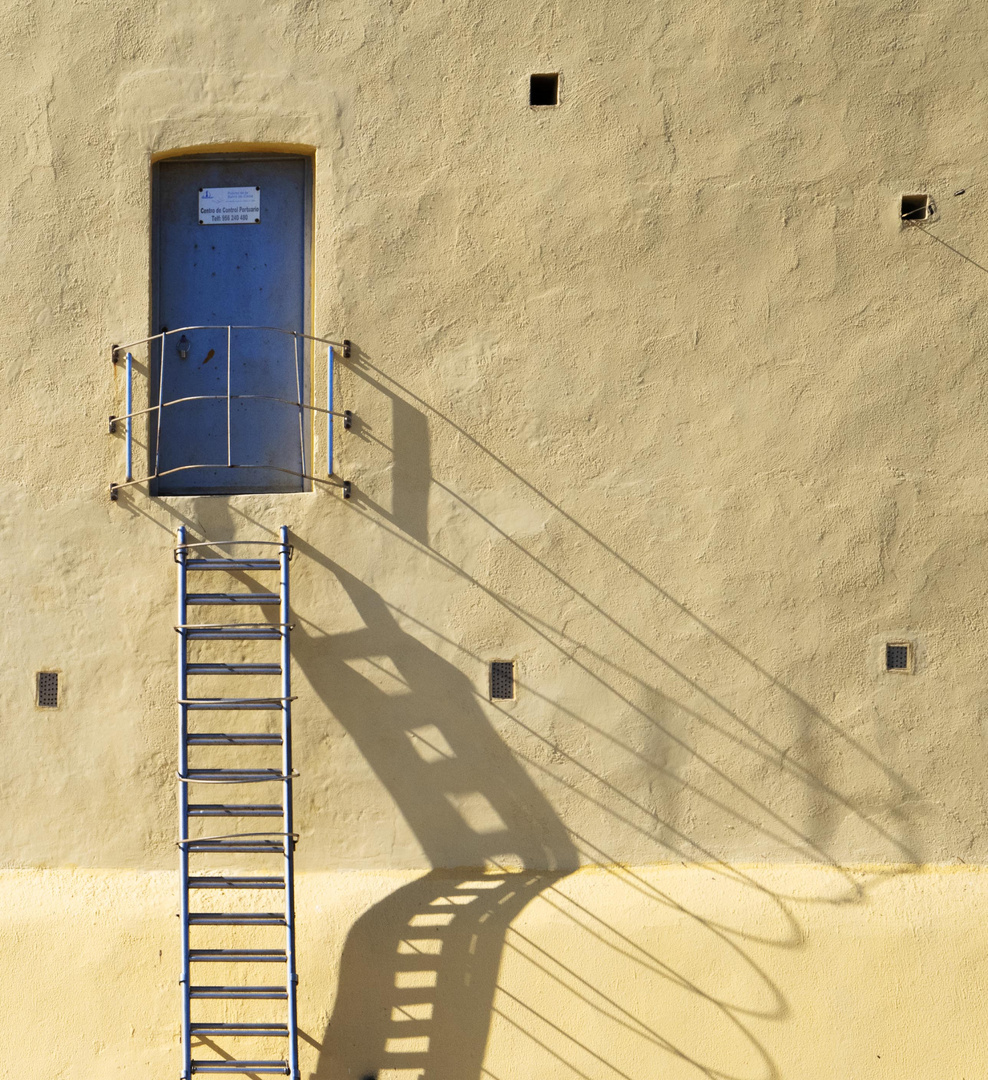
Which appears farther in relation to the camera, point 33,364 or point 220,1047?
point 33,364

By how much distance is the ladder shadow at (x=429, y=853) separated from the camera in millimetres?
5457

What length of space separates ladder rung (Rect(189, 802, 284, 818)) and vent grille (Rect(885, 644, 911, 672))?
3.08 meters

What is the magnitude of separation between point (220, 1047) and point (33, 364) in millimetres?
3560

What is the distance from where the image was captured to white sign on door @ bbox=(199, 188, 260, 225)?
602cm

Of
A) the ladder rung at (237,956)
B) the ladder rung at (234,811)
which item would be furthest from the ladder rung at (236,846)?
the ladder rung at (237,956)

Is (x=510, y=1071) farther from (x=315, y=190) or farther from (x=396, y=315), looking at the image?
(x=315, y=190)

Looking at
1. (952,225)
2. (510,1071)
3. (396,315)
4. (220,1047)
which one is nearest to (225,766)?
(220,1047)

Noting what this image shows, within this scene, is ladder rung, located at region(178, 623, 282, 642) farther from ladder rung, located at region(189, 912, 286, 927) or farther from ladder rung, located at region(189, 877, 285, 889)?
ladder rung, located at region(189, 912, 286, 927)

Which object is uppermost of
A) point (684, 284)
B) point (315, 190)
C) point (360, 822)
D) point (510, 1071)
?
point (315, 190)

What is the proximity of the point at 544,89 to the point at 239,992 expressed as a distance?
472 cm

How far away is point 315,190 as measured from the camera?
19.2 feet

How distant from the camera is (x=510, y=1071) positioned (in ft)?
17.8

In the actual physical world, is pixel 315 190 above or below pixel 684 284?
above

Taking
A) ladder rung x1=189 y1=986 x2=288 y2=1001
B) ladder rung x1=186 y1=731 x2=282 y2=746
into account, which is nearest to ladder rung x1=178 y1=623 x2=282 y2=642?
ladder rung x1=186 y1=731 x2=282 y2=746
